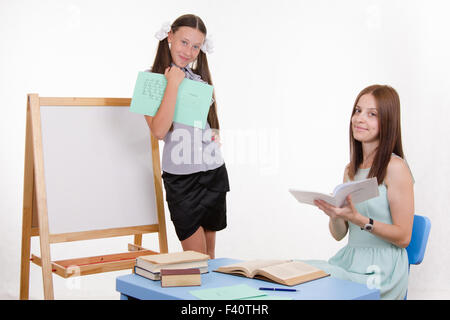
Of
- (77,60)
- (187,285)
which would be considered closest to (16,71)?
(77,60)

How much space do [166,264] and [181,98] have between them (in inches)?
31.4

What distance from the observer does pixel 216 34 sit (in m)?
3.72

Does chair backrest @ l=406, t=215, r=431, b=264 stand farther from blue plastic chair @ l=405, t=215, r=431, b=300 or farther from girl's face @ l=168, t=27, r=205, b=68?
girl's face @ l=168, t=27, r=205, b=68

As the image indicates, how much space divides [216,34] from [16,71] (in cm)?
139

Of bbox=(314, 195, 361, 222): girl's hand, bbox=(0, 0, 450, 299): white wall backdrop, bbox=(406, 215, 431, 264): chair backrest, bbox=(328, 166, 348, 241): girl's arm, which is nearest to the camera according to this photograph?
bbox=(314, 195, 361, 222): girl's hand

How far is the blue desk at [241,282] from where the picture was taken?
1.43 m

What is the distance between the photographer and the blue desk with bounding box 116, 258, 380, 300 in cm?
143

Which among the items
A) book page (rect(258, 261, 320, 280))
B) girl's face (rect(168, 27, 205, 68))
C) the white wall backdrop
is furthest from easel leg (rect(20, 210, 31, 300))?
book page (rect(258, 261, 320, 280))

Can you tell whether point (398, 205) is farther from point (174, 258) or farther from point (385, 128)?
point (174, 258)

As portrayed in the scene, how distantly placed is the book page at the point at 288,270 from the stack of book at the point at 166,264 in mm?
202

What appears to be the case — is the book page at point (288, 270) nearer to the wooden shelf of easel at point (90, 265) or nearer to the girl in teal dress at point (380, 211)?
the girl in teal dress at point (380, 211)

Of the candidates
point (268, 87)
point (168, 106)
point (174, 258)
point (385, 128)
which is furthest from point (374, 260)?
point (268, 87)

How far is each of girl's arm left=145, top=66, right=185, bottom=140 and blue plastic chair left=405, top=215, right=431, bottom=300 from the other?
1.03m

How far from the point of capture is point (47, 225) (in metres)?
2.14
